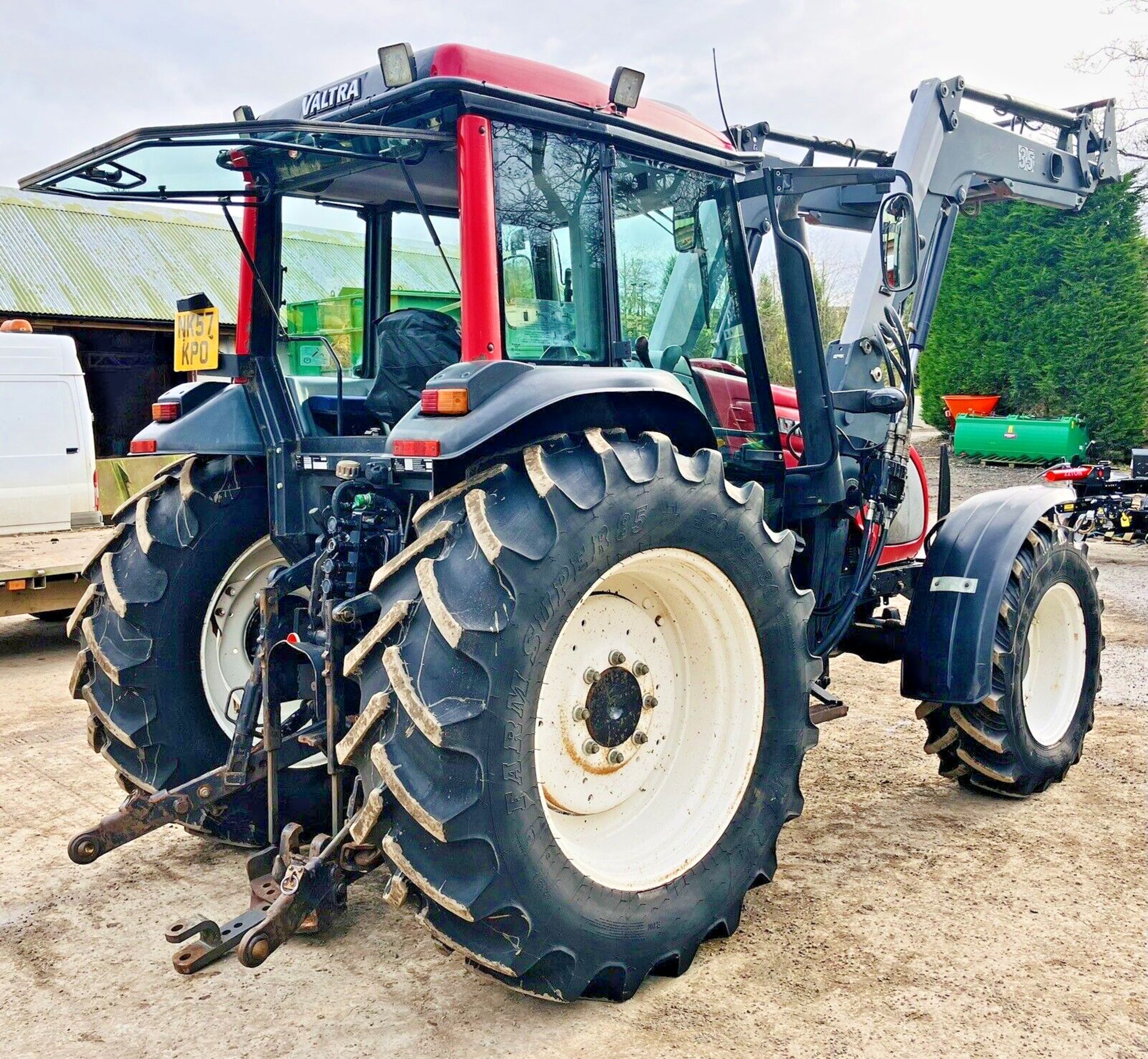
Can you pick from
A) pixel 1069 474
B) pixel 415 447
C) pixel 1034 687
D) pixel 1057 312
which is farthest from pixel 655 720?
pixel 1057 312

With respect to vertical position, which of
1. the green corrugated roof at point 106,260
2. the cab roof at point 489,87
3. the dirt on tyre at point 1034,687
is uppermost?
the green corrugated roof at point 106,260

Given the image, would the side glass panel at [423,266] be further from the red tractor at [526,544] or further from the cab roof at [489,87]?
the cab roof at [489,87]

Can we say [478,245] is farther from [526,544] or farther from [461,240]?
[526,544]

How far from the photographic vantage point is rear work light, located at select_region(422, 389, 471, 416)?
9.39 feet

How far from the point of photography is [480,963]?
2785 mm

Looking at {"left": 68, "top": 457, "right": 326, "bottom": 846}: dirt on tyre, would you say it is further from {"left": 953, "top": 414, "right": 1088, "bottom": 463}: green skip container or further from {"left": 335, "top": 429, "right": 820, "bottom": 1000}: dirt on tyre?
{"left": 953, "top": 414, "right": 1088, "bottom": 463}: green skip container

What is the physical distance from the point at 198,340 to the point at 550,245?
131 centimetres

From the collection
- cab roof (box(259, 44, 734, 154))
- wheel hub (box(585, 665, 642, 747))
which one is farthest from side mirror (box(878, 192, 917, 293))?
wheel hub (box(585, 665, 642, 747))

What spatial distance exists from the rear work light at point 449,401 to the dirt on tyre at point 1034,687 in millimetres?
2587

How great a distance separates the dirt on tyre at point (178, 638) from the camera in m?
3.88

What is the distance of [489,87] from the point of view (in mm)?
3035

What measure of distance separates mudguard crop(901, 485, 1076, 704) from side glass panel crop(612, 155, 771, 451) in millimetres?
977

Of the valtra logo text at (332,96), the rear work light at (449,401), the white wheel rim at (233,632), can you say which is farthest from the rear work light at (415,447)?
the white wheel rim at (233,632)

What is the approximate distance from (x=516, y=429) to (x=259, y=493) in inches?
57.1
